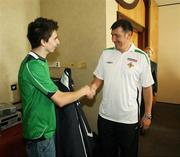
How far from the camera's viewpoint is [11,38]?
2.29 meters

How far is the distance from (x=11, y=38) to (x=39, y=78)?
124 centimetres

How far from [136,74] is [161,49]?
13.4 ft

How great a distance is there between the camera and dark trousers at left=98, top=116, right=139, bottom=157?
1.81 m

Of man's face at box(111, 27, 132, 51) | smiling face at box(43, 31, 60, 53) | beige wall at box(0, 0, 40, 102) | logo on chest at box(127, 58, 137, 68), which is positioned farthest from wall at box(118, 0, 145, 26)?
smiling face at box(43, 31, 60, 53)


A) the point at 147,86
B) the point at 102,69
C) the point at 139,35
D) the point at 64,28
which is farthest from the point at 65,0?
the point at 139,35

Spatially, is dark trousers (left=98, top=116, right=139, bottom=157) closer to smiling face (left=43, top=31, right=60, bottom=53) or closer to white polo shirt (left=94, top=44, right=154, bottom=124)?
white polo shirt (left=94, top=44, right=154, bottom=124)

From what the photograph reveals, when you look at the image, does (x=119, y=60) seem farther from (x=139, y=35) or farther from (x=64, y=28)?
(x=139, y=35)

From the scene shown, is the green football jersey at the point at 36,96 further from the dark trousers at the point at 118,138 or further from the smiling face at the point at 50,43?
the dark trousers at the point at 118,138

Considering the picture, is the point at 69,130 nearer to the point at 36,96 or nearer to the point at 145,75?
the point at 36,96

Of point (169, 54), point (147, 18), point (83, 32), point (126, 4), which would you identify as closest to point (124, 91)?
point (83, 32)

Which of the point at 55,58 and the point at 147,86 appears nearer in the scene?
the point at 147,86

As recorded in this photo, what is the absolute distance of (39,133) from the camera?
4.41ft

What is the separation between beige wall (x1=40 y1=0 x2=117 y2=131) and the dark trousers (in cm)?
46

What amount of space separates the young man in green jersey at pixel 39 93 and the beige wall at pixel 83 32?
94 centimetres
